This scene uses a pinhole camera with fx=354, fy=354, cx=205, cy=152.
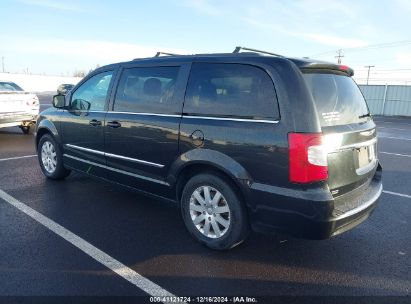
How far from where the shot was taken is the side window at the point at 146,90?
12.4 ft

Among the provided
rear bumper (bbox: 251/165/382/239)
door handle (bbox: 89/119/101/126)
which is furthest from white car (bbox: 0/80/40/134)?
rear bumper (bbox: 251/165/382/239)

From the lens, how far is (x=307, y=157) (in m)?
2.83

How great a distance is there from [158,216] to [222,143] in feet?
5.31

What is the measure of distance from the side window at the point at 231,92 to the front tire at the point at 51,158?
287cm

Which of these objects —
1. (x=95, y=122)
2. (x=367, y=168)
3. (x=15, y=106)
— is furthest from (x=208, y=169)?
(x=15, y=106)

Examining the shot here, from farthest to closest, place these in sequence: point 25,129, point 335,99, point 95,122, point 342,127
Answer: point 25,129, point 95,122, point 335,99, point 342,127

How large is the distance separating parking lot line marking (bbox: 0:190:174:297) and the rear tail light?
140cm

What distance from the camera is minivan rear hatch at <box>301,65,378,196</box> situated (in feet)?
9.72

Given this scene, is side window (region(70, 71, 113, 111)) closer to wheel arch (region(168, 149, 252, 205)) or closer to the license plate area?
wheel arch (region(168, 149, 252, 205))

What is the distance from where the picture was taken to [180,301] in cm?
269

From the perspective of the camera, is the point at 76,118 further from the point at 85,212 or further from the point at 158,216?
the point at 158,216

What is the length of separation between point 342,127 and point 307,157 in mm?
531

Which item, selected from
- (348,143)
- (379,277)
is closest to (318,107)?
(348,143)

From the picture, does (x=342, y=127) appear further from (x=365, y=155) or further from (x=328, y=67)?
(x=328, y=67)
